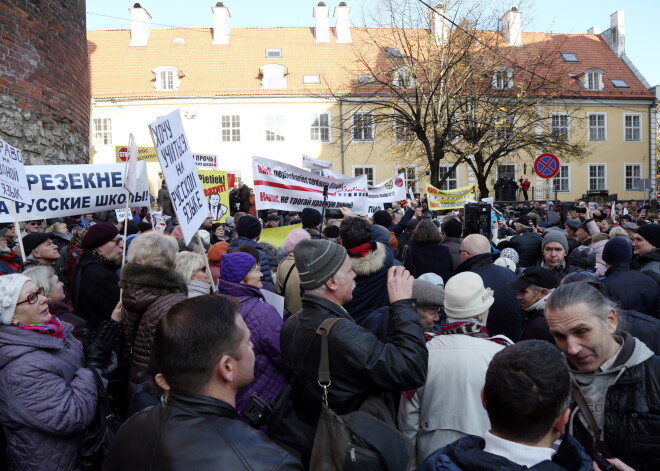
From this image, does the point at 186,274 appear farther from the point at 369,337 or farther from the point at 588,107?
the point at 588,107

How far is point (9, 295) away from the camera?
3049 mm

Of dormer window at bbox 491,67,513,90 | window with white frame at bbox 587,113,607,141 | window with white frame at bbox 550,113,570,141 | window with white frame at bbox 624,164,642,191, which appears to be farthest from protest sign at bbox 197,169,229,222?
window with white frame at bbox 624,164,642,191

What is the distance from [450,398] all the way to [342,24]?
140ft

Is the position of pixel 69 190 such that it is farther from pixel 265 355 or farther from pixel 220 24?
pixel 220 24

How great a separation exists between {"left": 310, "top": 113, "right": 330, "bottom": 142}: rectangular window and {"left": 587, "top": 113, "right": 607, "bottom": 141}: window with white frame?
1806 centimetres

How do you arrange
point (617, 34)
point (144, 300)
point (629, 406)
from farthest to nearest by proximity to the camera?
point (617, 34) → point (144, 300) → point (629, 406)

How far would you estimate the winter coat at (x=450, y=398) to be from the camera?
2705 millimetres

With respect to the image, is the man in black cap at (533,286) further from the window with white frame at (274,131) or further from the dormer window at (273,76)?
the dormer window at (273,76)

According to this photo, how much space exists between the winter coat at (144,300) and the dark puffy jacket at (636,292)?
3.21m

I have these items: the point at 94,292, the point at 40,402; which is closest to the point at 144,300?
the point at 40,402

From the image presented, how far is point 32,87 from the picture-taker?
26.2 feet

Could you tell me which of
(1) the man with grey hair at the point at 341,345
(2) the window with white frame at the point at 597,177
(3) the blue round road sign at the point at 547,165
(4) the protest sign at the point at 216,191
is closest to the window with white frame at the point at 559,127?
(2) the window with white frame at the point at 597,177

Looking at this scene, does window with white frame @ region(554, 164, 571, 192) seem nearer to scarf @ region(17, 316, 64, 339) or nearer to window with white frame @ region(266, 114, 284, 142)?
window with white frame @ region(266, 114, 284, 142)

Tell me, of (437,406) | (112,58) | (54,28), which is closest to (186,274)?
(437,406)
